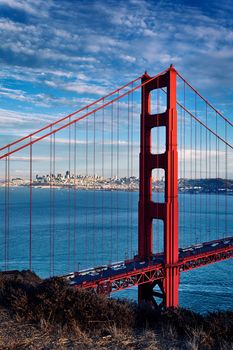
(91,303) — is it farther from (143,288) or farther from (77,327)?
(143,288)

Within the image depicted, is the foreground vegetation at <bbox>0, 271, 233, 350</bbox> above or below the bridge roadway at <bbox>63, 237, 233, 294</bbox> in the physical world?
above

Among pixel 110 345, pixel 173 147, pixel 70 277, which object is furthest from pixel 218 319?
pixel 173 147

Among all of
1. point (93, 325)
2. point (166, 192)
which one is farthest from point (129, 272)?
point (93, 325)

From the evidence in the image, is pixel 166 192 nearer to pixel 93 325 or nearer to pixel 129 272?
pixel 129 272

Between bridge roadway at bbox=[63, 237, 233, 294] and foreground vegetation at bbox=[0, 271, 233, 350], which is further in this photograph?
bridge roadway at bbox=[63, 237, 233, 294]

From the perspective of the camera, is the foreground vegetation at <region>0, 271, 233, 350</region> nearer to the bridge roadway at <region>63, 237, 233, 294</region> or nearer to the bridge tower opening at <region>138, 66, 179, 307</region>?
the bridge roadway at <region>63, 237, 233, 294</region>

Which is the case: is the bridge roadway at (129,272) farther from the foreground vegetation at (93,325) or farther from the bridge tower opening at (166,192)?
the foreground vegetation at (93,325)

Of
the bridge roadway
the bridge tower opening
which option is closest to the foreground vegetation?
the bridge roadway

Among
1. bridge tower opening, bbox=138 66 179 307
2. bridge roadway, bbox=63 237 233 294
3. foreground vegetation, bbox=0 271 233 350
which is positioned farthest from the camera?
bridge tower opening, bbox=138 66 179 307
